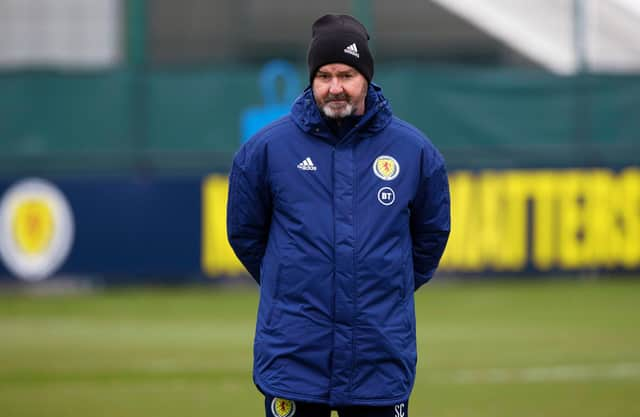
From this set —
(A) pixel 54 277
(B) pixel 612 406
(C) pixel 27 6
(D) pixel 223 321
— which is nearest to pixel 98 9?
(C) pixel 27 6

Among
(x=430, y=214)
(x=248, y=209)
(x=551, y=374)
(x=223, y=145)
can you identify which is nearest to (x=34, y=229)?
(x=223, y=145)

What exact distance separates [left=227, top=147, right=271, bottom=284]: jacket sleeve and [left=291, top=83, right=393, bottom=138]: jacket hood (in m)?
0.23

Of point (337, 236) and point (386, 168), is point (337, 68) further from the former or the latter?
point (337, 236)

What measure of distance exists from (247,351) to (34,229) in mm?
5010

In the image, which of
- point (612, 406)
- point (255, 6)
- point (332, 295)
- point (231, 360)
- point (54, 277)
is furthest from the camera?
point (255, 6)

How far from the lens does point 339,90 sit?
16.5 ft

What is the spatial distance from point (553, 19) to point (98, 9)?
5463 mm

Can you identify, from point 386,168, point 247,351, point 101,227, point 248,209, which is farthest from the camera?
point 101,227

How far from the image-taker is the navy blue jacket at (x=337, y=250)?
16.4 feet

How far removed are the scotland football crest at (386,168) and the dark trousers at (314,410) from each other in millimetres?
821

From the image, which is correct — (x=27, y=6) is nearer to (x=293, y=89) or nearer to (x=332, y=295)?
(x=293, y=89)

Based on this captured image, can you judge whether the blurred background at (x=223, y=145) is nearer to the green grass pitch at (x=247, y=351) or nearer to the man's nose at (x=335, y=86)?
the green grass pitch at (x=247, y=351)

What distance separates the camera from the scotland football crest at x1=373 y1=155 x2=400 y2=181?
16.7ft

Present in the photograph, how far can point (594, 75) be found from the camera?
17062 millimetres
